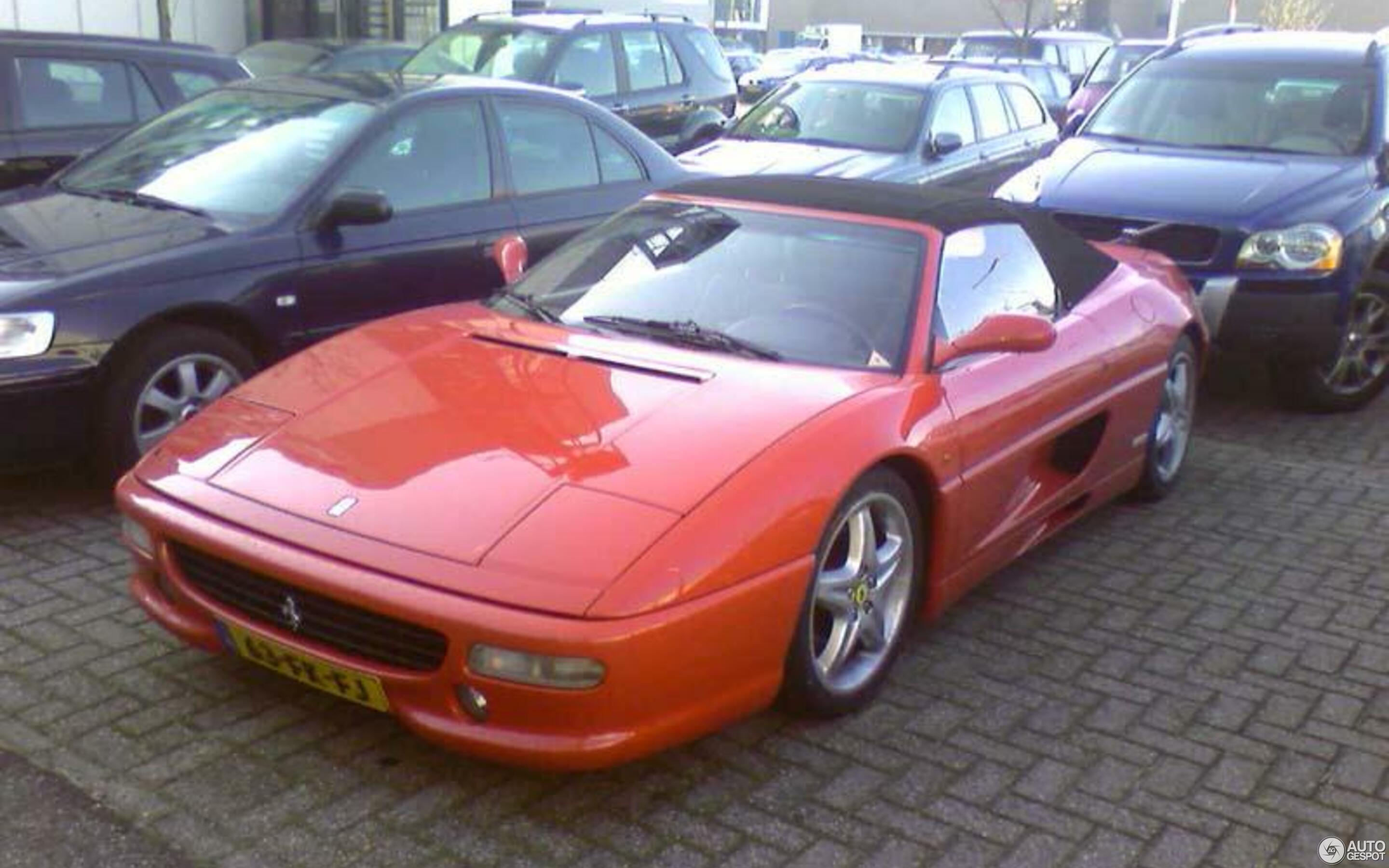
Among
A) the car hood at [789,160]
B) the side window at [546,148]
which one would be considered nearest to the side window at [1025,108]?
Answer: the car hood at [789,160]

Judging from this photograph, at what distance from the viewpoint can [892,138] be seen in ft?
32.6

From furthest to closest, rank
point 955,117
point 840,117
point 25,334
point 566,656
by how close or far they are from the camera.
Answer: point 955,117 → point 840,117 → point 25,334 → point 566,656

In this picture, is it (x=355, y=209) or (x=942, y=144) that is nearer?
(x=355, y=209)

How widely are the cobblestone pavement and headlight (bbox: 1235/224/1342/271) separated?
2.38 m

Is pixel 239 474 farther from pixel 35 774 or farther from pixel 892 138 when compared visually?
pixel 892 138

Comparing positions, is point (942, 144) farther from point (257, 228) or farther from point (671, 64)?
point (257, 228)

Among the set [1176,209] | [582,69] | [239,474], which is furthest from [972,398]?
[582,69]

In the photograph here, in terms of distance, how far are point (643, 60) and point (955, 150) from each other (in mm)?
3302

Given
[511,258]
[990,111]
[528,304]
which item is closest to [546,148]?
[511,258]

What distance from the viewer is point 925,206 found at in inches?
179

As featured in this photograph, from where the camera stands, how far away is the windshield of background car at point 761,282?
409 centimetres

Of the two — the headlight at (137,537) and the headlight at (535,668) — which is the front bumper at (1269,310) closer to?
the headlight at (535,668)

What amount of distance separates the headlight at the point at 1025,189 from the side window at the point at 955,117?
6.68 feet

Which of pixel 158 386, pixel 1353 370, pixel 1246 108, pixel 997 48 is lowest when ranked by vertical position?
pixel 1353 370
